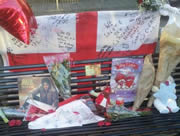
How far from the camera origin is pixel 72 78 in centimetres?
223

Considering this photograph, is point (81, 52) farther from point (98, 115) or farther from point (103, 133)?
point (103, 133)

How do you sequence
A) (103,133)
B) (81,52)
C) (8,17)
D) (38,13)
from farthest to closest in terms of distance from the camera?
(38,13) → (81,52) → (103,133) → (8,17)

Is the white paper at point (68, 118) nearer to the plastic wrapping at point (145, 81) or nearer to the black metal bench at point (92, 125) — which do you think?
the black metal bench at point (92, 125)

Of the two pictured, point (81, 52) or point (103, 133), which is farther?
point (81, 52)

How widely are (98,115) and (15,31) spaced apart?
1062 millimetres

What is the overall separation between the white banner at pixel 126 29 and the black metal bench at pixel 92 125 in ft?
1.13

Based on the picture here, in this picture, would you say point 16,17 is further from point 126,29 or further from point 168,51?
point 168,51

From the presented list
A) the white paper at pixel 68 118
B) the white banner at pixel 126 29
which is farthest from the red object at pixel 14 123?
the white banner at pixel 126 29

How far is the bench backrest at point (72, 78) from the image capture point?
207 centimetres

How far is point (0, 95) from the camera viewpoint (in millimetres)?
2117

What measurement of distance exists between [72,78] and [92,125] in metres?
0.57

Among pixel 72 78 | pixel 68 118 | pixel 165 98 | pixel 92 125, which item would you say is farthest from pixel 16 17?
pixel 165 98

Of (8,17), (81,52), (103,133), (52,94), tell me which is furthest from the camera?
(81,52)

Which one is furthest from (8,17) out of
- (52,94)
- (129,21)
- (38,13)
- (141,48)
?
(38,13)
